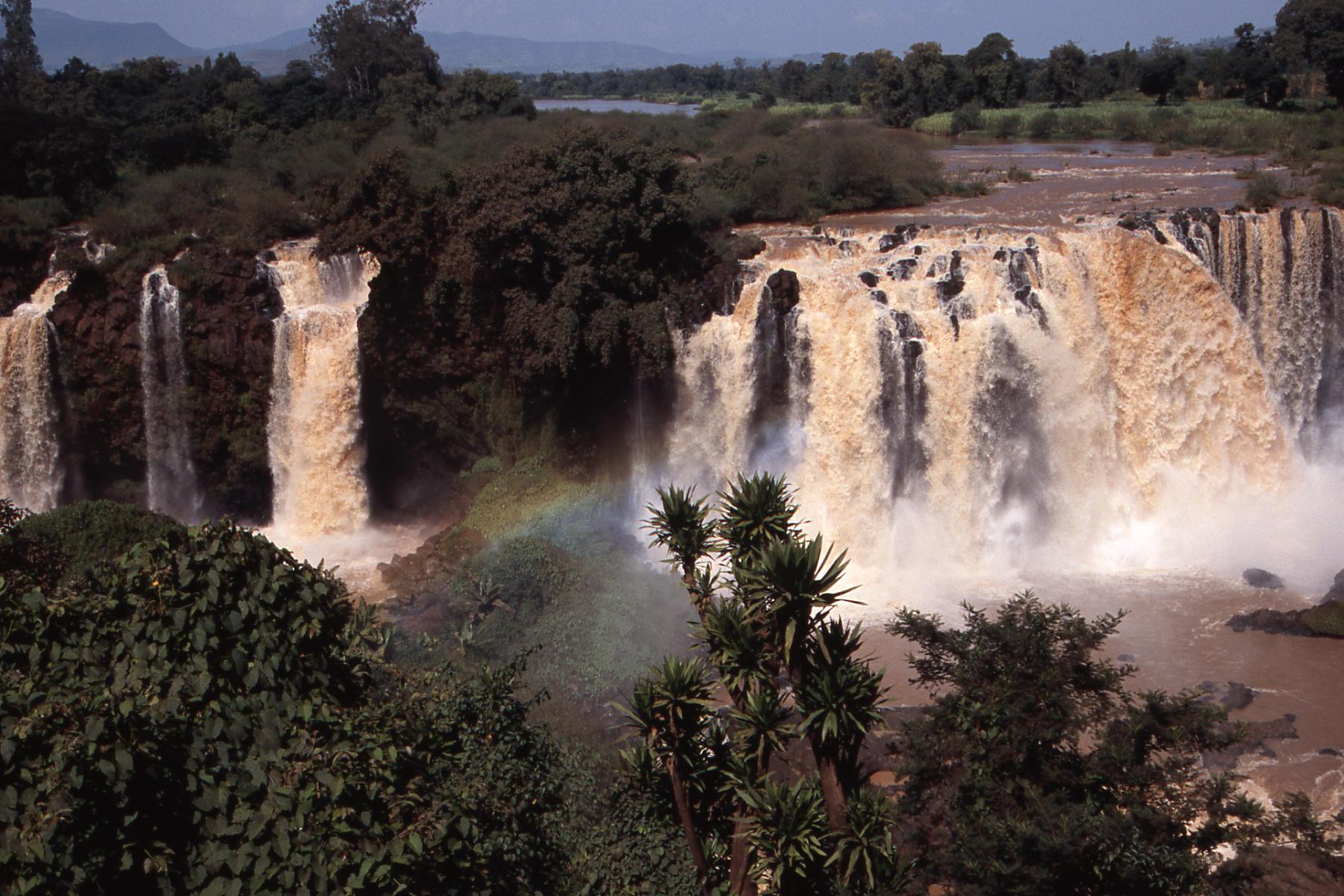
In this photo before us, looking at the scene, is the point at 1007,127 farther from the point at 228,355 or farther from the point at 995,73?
the point at 228,355

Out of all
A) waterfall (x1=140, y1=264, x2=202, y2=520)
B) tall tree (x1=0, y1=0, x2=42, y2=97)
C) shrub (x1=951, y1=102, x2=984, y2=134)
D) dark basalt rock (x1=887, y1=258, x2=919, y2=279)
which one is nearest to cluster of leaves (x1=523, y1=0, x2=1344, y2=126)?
shrub (x1=951, y1=102, x2=984, y2=134)

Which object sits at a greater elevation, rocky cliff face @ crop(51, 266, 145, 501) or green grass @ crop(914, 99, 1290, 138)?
green grass @ crop(914, 99, 1290, 138)

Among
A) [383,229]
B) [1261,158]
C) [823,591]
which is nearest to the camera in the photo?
[823,591]

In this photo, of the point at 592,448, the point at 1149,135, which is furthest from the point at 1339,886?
the point at 1149,135

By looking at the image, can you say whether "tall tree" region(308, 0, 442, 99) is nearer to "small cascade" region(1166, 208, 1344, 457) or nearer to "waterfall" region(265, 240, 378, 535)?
"waterfall" region(265, 240, 378, 535)

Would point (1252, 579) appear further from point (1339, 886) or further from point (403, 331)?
point (403, 331)

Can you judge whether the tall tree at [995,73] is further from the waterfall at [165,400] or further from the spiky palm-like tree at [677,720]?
the spiky palm-like tree at [677,720]
